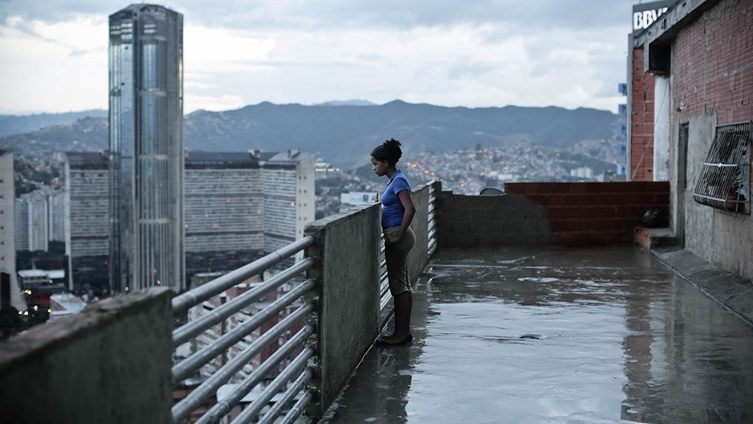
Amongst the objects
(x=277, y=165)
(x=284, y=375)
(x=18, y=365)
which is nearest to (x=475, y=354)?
(x=284, y=375)

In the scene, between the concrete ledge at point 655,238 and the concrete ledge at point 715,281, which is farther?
the concrete ledge at point 655,238

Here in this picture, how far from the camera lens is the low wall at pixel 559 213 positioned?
18.5 meters

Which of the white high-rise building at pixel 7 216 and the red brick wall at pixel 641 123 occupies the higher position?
the red brick wall at pixel 641 123

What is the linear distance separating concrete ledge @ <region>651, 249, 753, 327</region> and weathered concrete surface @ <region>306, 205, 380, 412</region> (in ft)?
13.0

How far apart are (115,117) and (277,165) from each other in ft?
95.0

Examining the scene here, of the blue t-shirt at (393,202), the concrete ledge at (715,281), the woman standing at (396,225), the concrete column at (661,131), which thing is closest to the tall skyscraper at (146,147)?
the concrete column at (661,131)

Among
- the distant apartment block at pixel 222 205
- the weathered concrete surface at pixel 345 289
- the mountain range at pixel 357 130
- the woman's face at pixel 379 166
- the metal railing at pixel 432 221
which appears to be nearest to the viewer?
the weathered concrete surface at pixel 345 289

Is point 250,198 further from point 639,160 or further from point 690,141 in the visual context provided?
point 690,141

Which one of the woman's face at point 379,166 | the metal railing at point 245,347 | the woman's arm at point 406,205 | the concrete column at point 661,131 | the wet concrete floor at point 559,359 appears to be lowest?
the wet concrete floor at point 559,359

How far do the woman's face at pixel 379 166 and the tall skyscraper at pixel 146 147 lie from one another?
144129mm

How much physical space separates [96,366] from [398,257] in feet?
18.7

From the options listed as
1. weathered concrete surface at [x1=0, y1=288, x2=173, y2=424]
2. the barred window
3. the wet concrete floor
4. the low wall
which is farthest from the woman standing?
the low wall

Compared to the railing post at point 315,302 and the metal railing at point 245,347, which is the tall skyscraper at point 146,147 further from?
the metal railing at point 245,347

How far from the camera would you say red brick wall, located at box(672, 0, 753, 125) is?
1242 centimetres
